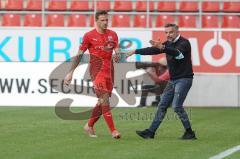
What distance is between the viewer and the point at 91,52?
1314 cm

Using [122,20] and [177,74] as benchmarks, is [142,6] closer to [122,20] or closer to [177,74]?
[122,20]

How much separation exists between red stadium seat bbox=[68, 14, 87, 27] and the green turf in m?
5.89

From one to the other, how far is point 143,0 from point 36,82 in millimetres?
4738

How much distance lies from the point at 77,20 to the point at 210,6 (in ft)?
14.0

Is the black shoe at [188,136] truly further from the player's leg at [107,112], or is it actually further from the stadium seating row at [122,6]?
the stadium seating row at [122,6]

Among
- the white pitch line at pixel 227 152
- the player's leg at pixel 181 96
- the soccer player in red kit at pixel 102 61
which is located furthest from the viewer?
the soccer player in red kit at pixel 102 61

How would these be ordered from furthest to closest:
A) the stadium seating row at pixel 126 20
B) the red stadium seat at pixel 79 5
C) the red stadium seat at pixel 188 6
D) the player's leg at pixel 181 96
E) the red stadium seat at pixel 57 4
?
the red stadium seat at pixel 57 4, the red stadium seat at pixel 79 5, the red stadium seat at pixel 188 6, the stadium seating row at pixel 126 20, the player's leg at pixel 181 96

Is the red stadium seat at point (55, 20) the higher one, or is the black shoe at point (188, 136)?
the red stadium seat at point (55, 20)

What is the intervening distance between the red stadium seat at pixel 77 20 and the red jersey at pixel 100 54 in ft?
37.9

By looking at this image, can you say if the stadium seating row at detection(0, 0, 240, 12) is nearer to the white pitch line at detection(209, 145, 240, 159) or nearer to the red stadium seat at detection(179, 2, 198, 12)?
the red stadium seat at detection(179, 2, 198, 12)

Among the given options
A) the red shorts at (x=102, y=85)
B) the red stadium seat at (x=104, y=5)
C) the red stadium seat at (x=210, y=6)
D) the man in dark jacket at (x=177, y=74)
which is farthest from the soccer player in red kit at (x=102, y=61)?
the red stadium seat at (x=210, y=6)

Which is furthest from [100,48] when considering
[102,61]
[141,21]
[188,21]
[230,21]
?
[230,21]

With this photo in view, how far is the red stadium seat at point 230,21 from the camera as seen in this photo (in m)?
24.2

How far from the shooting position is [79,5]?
82.9 feet
